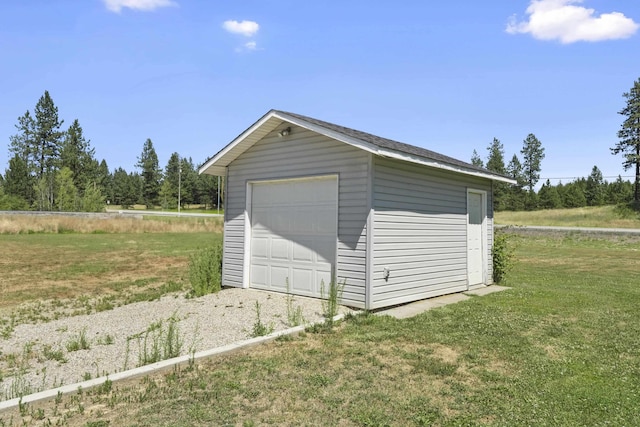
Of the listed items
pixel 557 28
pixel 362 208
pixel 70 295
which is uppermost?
pixel 557 28

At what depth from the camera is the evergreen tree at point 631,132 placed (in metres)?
46.2

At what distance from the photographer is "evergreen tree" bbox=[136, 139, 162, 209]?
7575 centimetres

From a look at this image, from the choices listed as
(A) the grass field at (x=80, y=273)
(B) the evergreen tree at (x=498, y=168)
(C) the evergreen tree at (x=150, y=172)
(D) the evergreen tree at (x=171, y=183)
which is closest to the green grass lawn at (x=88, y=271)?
(A) the grass field at (x=80, y=273)

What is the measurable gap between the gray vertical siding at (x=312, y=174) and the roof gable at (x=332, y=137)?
0.78 ft

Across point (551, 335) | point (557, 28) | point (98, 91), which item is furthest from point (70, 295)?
point (557, 28)

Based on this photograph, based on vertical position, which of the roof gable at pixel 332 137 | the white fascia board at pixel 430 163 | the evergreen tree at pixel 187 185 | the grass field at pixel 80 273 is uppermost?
the evergreen tree at pixel 187 185

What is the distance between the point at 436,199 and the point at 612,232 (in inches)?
940

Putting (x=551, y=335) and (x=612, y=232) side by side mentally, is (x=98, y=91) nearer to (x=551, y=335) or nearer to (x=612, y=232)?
(x=551, y=335)

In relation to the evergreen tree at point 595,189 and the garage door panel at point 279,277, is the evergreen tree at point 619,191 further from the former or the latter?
the garage door panel at point 279,277

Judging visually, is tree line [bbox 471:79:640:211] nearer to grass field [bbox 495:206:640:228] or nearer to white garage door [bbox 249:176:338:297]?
grass field [bbox 495:206:640:228]

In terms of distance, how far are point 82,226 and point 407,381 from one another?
95.5ft

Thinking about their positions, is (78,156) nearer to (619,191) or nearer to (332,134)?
(332,134)

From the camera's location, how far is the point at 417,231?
796 cm

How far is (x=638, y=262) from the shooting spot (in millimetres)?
15859
